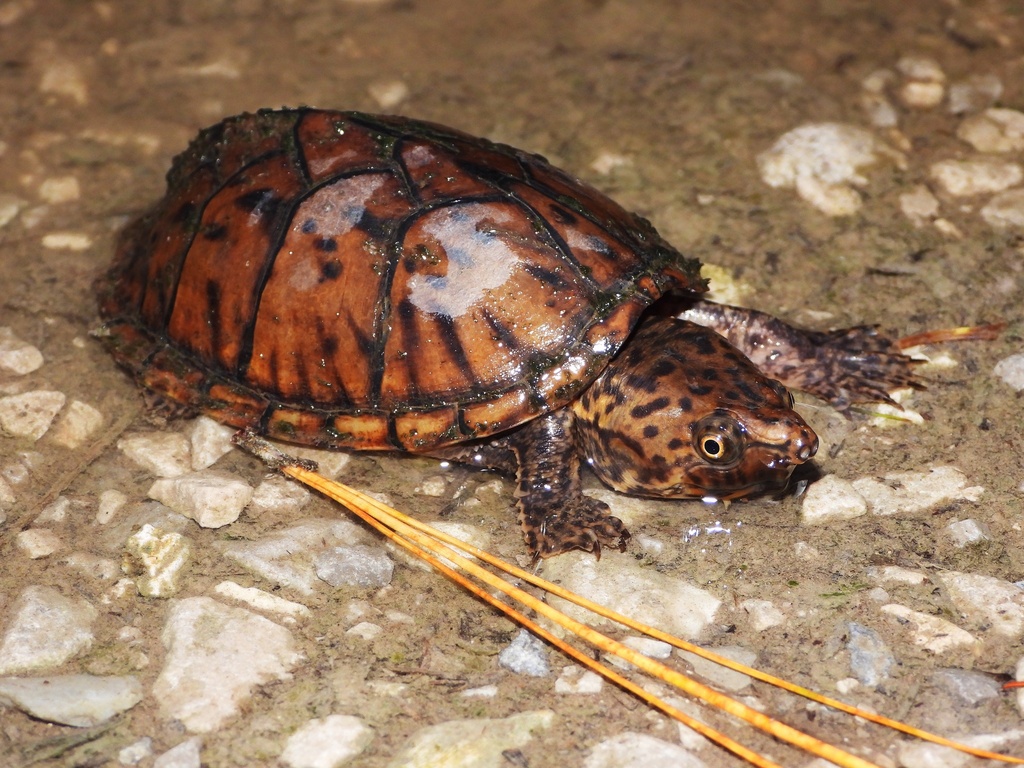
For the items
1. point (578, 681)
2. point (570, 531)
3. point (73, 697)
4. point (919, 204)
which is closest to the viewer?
point (73, 697)

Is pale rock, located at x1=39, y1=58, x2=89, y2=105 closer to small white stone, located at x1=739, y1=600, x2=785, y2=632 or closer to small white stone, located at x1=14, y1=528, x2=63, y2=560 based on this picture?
small white stone, located at x1=14, y1=528, x2=63, y2=560

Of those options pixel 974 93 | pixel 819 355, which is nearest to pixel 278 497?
pixel 819 355

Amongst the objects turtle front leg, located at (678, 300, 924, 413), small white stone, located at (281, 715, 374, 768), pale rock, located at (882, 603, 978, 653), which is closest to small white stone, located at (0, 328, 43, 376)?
small white stone, located at (281, 715, 374, 768)

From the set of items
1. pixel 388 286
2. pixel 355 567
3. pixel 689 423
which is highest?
pixel 388 286

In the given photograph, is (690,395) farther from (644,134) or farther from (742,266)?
(644,134)

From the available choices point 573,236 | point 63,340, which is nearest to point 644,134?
point 573,236

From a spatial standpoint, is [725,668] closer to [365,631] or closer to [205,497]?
[365,631]
